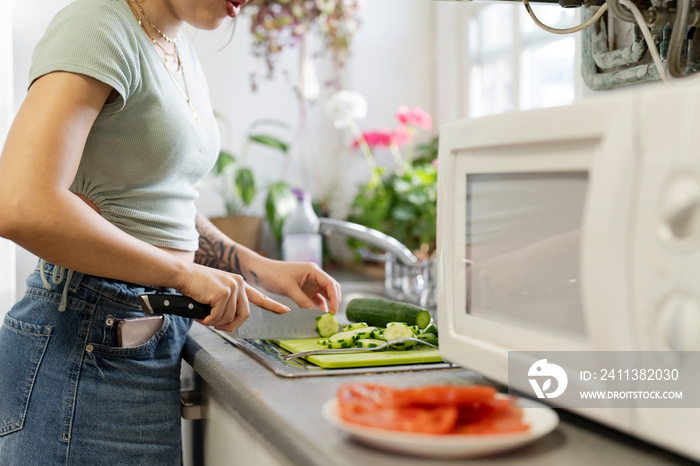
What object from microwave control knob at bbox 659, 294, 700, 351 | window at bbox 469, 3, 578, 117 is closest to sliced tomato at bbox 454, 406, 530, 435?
microwave control knob at bbox 659, 294, 700, 351

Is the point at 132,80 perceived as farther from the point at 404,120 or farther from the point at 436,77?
the point at 436,77

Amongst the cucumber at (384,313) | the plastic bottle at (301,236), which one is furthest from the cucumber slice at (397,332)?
the plastic bottle at (301,236)

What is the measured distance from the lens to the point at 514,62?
98.2 inches

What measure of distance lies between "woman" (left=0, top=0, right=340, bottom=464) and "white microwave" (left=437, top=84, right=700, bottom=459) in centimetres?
33

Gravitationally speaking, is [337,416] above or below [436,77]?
below

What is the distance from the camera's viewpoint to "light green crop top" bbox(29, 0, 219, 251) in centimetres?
87

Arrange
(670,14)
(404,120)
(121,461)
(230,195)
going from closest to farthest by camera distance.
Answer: (670,14) → (121,461) → (404,120) → (230,195)

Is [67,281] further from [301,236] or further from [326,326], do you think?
[301,236]

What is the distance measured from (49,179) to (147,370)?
35 cm

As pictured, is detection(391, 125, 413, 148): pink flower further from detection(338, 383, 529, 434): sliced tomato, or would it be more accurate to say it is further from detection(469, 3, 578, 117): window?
detection(338, 383, 529, 434): sliced tomato

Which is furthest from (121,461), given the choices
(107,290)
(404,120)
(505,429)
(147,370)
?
(404,120)

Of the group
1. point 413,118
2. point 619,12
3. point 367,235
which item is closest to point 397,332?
point 619,12

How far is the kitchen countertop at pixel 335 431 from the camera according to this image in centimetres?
57

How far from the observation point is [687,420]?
529 mm
